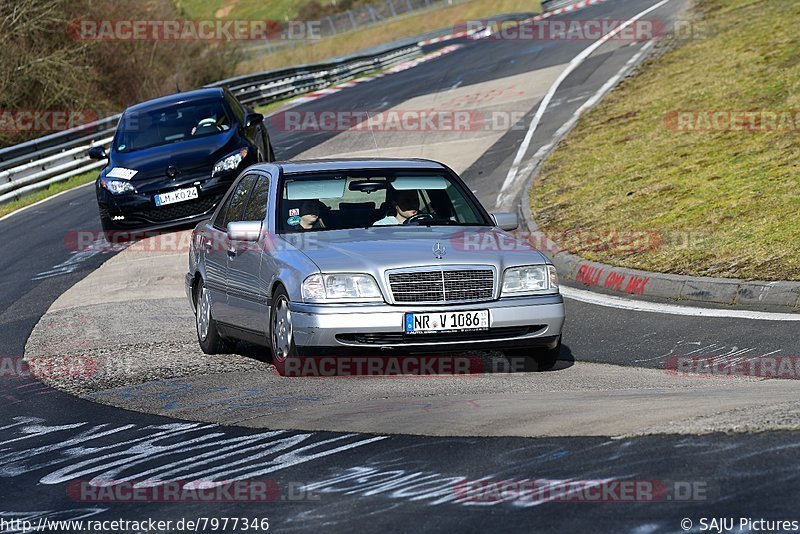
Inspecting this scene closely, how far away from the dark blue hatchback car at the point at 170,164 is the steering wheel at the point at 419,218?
793 centimetres

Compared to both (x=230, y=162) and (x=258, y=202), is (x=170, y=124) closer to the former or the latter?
(x=230, y=162)

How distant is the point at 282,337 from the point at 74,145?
20.5 metres

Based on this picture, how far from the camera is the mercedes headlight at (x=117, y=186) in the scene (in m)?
17.7

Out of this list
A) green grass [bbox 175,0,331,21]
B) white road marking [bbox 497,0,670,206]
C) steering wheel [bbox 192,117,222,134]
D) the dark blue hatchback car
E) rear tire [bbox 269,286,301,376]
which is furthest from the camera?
green grass [bbox 175,0,331,21]

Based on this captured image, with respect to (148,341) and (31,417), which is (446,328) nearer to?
(31,417)

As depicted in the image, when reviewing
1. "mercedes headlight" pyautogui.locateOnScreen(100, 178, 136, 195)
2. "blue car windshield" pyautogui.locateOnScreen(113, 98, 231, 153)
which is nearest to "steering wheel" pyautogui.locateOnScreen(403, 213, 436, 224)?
"mercedes headlight" pyautogui.locateOnScreen(100, 178, 136, 195)

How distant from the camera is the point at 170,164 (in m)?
17.7

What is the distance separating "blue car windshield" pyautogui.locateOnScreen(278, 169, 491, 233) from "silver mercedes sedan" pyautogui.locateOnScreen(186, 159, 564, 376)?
0.04 ft

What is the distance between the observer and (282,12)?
11200cm

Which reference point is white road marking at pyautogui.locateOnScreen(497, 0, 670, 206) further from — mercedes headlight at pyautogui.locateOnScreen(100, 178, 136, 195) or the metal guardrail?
the metal guardrail

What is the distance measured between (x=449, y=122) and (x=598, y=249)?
545 inches

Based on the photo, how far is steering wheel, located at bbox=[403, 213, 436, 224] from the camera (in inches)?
395

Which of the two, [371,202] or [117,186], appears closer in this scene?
[371,202]

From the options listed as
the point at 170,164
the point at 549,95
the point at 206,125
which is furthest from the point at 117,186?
the point at 549,95
